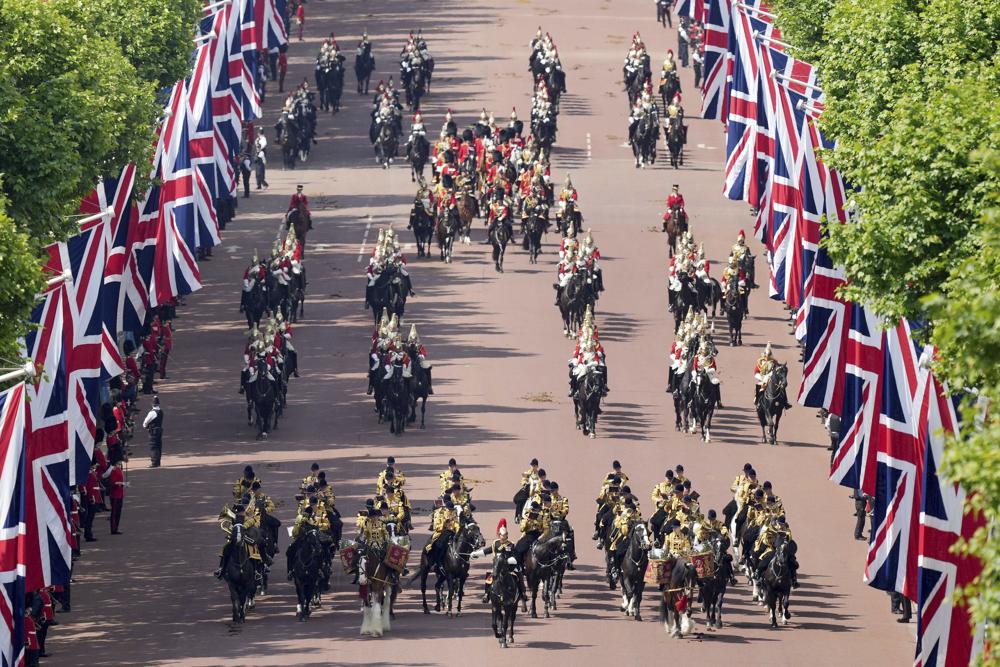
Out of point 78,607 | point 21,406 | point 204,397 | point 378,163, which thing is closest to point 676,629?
point 78,607

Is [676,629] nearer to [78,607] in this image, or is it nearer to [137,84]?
[78,607]

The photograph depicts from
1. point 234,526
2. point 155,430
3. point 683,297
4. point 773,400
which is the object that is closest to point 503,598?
point 234,526

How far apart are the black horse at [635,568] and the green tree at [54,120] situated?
10516mm

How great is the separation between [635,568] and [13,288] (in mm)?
11731

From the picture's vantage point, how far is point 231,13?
65.9 m

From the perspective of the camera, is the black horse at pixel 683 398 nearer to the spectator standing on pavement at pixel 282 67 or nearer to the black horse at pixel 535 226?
the black horse at pixel 535 226

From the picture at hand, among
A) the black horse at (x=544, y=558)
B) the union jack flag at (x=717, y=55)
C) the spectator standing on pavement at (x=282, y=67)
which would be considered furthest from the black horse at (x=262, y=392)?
the spectator standing on pavement at (x=282, y=67)

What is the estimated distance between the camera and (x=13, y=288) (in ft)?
115

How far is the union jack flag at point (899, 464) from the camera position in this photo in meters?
34.2

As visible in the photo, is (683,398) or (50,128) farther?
(683,398)

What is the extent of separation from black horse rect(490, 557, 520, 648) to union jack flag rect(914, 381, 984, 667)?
8.65 meters

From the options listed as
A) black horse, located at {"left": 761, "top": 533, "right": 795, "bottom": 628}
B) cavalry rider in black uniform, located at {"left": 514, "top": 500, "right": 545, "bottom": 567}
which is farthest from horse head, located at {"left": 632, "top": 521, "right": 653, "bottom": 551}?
black horse, located at {"left": 761, "top": 533, "right": 795, "bottom": 628}

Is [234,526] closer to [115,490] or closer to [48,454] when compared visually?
[48,454]

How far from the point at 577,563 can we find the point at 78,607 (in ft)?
28.7
